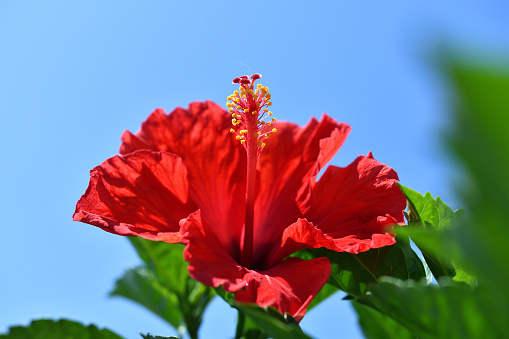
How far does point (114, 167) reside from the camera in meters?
1.47

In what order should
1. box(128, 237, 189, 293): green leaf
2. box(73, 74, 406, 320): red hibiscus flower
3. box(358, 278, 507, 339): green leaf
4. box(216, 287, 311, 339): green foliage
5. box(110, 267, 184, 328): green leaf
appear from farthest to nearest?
1. box(110, 267, 184, 328): green leaf
2. box(128, 237, 189, 293): green leaf
3. box(73, 74, 406, 320): red hibiscus flower
4. box(216, 287, 311, 339): green foliage
5. box(358, 278, 507, 339): green leaf

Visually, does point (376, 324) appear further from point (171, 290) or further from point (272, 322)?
point (171, 290)

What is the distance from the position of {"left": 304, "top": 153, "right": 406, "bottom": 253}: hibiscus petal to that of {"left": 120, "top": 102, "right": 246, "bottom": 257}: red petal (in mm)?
254

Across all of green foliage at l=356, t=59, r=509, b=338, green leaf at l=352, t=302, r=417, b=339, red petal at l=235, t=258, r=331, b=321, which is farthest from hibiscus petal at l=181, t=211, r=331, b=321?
A: green foliage at l=356, t=59, r=509, b=338

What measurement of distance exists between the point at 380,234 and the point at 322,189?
0.27m

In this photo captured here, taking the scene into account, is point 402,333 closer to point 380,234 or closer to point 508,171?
point 380,234

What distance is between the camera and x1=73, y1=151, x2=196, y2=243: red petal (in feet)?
4.50

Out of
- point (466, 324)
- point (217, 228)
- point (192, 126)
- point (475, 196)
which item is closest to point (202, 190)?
point (217, 228)

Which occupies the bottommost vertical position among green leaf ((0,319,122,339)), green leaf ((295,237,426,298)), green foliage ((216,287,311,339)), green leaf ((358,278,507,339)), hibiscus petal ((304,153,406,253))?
green leaf ((358,278,507,339))

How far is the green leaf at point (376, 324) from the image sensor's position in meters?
0.93

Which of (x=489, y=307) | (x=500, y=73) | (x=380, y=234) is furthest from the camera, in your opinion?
(x=380, y=234)

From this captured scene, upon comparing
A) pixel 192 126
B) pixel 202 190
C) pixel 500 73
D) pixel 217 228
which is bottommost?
pixel 500 73

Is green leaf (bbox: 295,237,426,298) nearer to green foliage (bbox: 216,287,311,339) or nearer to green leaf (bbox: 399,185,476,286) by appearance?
green leaf (bbox: 399,185,476,286)

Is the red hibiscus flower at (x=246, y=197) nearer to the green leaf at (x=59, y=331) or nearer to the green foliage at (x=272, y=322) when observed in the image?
the green foliage at (x=272, y=322)
